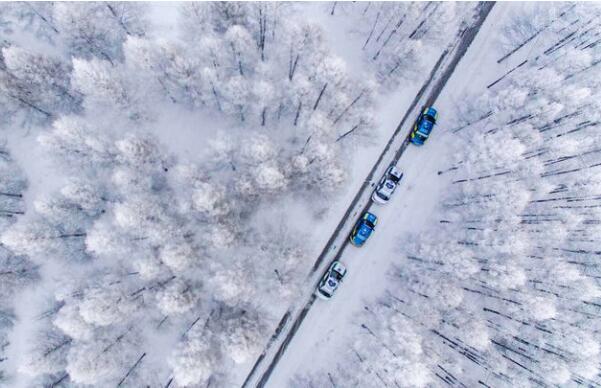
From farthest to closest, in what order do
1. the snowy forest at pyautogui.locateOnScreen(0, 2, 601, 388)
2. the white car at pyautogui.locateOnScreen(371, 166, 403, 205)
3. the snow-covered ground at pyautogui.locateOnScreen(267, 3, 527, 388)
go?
the white car at pyautogui.locateOnScreen(371, 166, 403, 205) → the snow-covered ground at pyautogui.locateOnScreen(267, 3, 527, 388) → the snowy forest at pyautogui.locateOnScreen(0, 2, 601, 388)

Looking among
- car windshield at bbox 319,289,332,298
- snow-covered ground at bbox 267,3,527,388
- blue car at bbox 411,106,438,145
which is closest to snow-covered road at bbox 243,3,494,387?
snow-covered ground at bbox 267,3,527,388

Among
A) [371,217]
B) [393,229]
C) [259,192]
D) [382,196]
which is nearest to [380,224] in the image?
[393,229]

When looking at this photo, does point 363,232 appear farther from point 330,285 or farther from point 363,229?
point 330,285

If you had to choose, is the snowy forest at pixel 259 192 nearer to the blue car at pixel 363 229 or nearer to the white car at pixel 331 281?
the white car at pixel 331 281

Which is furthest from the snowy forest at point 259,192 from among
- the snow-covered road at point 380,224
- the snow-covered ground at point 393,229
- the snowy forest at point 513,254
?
the snow-covered road at point 380,224

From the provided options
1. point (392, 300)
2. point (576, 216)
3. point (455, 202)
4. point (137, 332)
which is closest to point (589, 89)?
point (576, 216)

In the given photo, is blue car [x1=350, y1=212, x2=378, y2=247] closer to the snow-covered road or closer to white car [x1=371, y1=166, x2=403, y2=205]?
the snow-covered road
